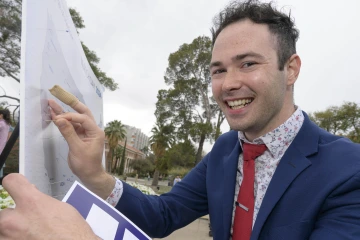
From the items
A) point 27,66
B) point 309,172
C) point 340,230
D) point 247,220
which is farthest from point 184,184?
point 27,66

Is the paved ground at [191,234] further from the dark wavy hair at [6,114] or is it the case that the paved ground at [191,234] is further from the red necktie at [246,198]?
the red necktie at [246,198]

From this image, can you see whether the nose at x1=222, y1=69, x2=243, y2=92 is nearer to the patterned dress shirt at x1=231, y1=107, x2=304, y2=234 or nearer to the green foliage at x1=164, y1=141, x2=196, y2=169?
the patterned dress shirt at x1=231, y1=107, x2=304, y2=234

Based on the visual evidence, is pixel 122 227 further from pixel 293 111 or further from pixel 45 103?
pixel 293 111

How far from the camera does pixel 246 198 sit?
128cm

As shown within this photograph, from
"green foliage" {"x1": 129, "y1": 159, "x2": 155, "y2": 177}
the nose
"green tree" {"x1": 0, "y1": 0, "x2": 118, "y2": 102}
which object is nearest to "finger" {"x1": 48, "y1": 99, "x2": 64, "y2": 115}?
the nose

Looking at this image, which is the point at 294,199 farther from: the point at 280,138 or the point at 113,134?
Result: the point at 113,134

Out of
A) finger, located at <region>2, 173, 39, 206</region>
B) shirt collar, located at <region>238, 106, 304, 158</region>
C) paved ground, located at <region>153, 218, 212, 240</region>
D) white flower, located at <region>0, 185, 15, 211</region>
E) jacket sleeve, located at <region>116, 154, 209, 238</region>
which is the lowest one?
paved ground, located at <region>153, 218, 212, 240</region>

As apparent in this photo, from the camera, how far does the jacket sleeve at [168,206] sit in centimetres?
122

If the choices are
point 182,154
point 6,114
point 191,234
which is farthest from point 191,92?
point 6,114

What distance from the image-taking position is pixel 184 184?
154cm

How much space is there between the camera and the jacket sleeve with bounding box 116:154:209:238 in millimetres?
1216

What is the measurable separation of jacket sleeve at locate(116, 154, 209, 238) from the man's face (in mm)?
433

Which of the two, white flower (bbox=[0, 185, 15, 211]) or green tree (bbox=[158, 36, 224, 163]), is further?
green tree (bbox=[158, 36, 224, 163])

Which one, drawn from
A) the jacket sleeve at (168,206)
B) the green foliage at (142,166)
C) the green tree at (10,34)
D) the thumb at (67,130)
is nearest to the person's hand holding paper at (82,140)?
the thumb at (67,130)
